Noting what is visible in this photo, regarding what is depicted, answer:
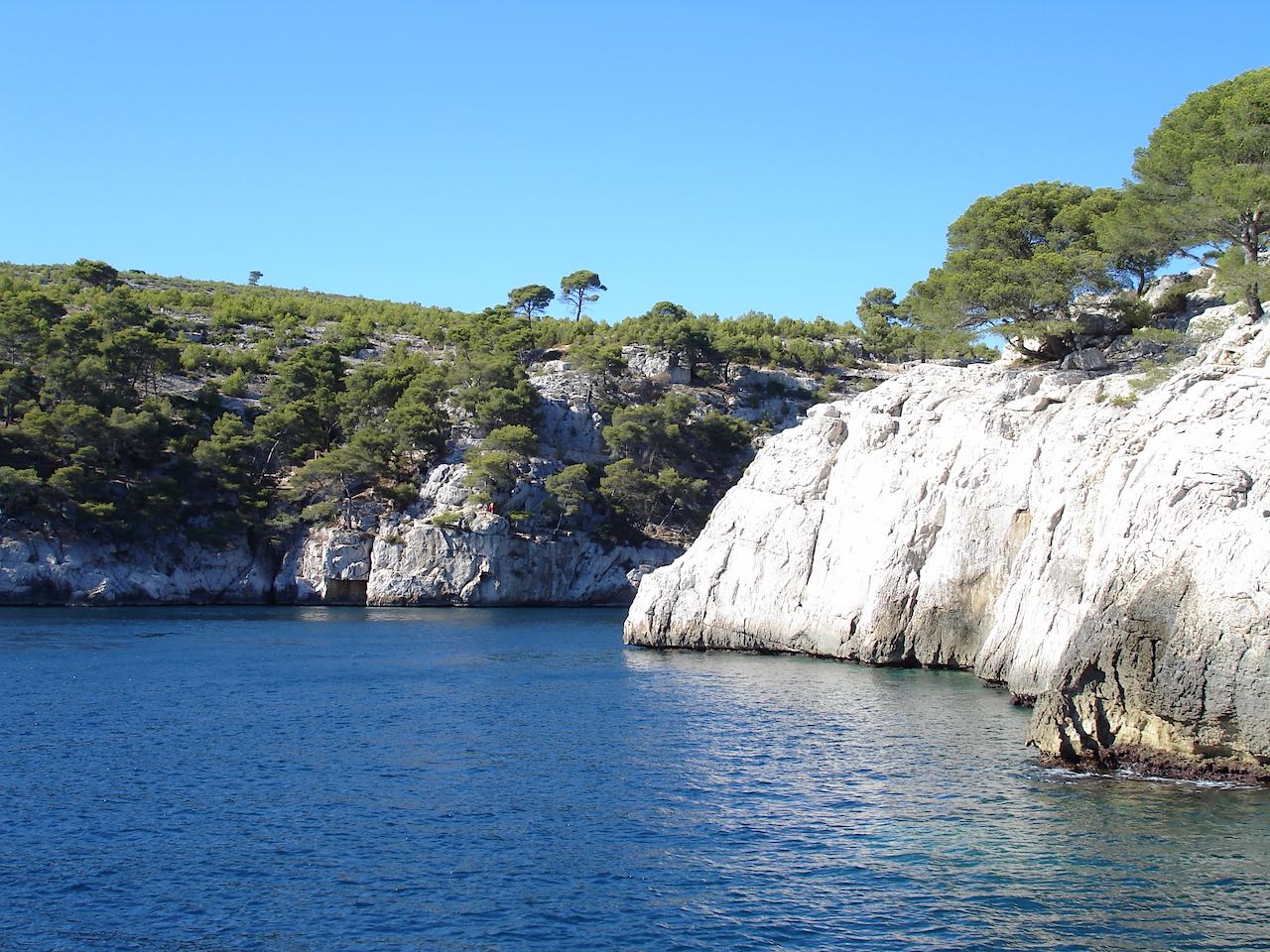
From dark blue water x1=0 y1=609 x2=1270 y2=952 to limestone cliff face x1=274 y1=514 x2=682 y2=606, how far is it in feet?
135

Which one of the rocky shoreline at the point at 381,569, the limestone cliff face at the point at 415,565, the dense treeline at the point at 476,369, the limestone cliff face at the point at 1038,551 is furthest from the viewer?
the limestone cliff face at the point at 415,565

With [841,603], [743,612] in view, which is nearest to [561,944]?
[841,603]

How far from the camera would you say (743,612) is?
161 ft

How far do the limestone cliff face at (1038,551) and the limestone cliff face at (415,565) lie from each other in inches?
1167

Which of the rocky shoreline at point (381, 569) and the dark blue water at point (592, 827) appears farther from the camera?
the rocky shoreline at point (381, 569)

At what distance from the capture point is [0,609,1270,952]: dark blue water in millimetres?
16359

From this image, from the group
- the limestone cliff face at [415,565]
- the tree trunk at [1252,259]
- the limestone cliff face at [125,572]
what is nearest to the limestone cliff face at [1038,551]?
the tree trunk at [1252,259]

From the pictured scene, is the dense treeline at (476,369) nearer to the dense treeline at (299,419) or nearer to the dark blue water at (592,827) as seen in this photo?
the dense treeline at (299,419)

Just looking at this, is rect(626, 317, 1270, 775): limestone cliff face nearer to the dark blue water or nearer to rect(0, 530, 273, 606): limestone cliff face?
the dark blue water

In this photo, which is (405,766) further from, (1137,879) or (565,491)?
(565,491)

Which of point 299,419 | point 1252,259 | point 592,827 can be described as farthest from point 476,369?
point 592,827

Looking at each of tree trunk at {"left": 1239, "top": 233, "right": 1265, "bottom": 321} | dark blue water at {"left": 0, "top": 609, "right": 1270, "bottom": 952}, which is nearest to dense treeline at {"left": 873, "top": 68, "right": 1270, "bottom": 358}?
tree trunk at {"left": 1239, "top": 233, "right": 1265, "bottom": 321}

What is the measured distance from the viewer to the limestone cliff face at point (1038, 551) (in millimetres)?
23047

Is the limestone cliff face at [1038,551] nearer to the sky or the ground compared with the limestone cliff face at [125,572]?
nearer to the sky
